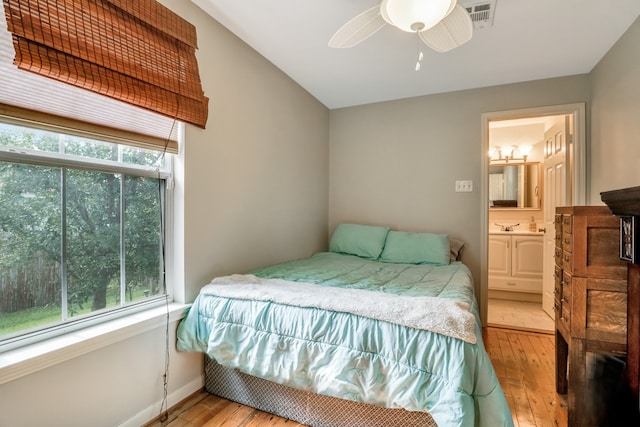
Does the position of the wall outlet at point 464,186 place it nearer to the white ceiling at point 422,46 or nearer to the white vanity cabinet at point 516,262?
the white ceiling at point 422,46

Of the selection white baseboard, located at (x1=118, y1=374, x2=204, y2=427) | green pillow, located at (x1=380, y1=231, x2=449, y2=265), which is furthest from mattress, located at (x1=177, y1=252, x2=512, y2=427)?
green pillow, located at (x1=380, y1=231, x2=449, y2=265)

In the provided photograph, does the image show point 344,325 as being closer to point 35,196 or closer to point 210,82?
point 35,196

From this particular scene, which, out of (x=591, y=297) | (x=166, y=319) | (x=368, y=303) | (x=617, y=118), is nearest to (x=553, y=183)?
(x=617, y=118)

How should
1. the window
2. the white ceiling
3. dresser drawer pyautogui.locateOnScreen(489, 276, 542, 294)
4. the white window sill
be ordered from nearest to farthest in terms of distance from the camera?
the white window sill, the window, the white ceiling, dresser drawer pyautogui.locateOnScreen(489, 276, 542, 294)

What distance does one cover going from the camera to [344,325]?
4.50 feet

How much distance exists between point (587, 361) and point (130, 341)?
7.46ft

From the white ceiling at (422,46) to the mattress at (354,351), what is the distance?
65.6 inches

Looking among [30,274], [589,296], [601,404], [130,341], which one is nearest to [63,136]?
[30,274]

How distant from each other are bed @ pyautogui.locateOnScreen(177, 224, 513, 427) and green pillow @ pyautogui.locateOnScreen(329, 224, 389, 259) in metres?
1.02

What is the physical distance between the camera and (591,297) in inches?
58.8

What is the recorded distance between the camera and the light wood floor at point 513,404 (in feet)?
5.24

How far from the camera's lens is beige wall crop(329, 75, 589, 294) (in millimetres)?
2959

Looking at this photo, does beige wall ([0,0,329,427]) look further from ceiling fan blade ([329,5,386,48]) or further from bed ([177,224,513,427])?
ceiling fan blade ([329,5,386,48])

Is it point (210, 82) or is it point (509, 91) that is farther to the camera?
point (509, 91)
